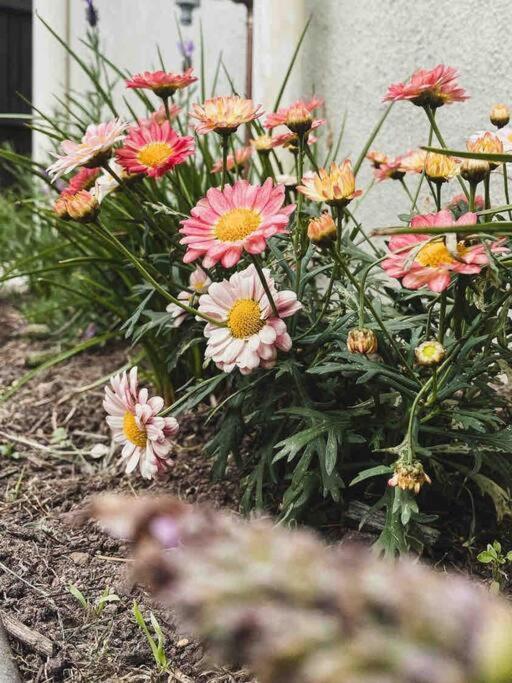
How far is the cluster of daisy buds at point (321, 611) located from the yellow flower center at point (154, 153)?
1.07m

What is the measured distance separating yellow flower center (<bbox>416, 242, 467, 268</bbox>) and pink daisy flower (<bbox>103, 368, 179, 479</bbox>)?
455 millimetres

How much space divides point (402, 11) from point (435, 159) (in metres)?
1.23

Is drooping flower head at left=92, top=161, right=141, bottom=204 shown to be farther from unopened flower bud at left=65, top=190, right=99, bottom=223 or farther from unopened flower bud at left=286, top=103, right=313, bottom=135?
unopened flower bud at left=286, top=103, right=313, bottom=135

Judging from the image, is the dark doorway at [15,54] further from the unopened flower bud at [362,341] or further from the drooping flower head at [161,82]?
the unopened flower bud at [362,341]

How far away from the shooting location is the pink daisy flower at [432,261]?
105 cm

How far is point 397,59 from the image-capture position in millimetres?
2344

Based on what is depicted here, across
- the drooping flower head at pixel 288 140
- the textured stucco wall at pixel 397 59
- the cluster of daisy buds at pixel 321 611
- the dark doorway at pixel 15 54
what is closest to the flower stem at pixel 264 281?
the drooping flower head at pixel 288 140

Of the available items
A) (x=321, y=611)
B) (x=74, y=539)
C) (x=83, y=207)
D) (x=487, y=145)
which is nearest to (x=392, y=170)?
(x=487, y=145)

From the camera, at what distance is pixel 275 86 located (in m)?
2.65

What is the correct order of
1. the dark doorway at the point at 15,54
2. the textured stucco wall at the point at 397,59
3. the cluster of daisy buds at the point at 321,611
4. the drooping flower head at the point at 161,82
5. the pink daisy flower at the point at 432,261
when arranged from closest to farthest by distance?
the cluster of daisy buds at the point at 321,611, the pink daisy flower at the point at 432,261, the drooping flower head at the point at 161,82, the textured stucco wall at the point at 397,59, the dark doorway at the point at 15,54

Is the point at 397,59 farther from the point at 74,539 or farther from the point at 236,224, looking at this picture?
the point at 74,539

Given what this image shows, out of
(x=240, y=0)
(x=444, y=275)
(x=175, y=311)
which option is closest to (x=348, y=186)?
(x=444, y=275)

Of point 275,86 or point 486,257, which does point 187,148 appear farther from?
point 275,86

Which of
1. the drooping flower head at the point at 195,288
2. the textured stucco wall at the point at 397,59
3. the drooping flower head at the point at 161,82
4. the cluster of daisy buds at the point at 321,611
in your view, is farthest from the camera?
the textured stucco wall at the point at 397,59
